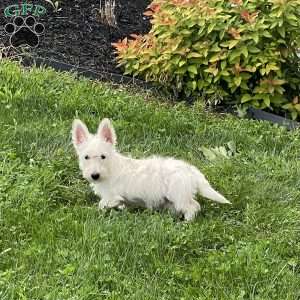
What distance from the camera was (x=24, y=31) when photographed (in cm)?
797

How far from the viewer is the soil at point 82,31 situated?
815 cm

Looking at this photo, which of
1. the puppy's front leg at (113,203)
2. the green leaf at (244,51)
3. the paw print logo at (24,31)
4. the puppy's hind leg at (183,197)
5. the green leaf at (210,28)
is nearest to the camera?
the puppy's hind leg at (183,197)

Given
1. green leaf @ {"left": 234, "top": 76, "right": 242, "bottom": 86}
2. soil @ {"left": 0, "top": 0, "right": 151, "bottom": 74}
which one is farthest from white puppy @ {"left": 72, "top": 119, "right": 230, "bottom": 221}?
soil @ {"left": 0, "top": 0, "right": 151, "bottom": 74}

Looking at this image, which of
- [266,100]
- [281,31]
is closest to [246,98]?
[266,100]

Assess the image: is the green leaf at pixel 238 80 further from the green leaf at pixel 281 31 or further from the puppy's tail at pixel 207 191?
the puppy's tail at pixel 207 191

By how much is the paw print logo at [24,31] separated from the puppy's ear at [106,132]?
3.11 metres

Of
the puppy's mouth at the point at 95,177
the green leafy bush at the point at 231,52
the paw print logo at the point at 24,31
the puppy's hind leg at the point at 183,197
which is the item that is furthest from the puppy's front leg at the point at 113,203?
the paw print logo at the point at 24,31

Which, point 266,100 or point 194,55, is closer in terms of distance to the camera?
point 266,100

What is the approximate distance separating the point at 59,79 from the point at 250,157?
2160mm

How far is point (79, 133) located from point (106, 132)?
0.20 meters

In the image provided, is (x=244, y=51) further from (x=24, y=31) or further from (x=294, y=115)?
(x=24, y=31)

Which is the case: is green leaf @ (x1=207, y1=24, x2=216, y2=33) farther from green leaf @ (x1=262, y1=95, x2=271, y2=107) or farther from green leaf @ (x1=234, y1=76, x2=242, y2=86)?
green leaf @ (x1=262, y1=95, x2=271, y2=107)

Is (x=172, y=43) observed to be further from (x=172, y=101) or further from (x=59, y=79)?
(x=59, y=79)

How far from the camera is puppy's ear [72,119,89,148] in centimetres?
522
